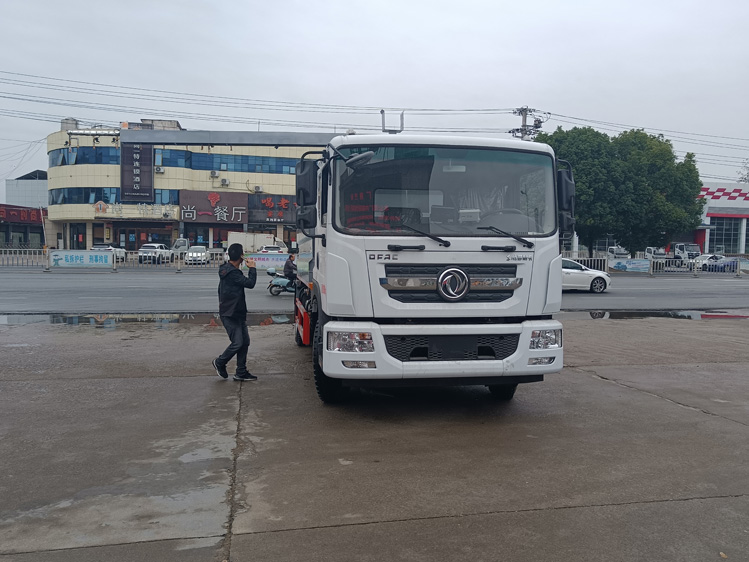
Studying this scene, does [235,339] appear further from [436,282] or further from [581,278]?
[581,278]

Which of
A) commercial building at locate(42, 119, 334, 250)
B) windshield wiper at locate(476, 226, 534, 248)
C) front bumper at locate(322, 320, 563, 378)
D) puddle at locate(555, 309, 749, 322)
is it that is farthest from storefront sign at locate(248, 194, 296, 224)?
front bumper at locate(322, 320, 563, 378)

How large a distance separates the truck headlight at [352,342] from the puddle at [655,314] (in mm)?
10616

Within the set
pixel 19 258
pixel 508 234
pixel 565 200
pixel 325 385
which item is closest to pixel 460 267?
pixel 508 234

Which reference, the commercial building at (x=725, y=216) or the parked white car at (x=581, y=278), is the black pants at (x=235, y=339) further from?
the commercial building at (x=725, y=216)

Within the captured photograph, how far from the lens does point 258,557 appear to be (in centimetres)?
358

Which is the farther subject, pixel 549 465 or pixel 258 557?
pixel 549 465

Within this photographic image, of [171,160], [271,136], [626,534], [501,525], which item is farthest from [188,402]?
[171,160]

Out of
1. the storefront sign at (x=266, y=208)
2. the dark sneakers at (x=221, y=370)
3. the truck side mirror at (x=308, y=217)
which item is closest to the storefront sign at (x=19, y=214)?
the storefront sign at (x=266, y=208)

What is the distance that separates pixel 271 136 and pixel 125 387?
3324 cm

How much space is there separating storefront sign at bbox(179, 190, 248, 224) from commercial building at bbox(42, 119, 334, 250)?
8 centimetres

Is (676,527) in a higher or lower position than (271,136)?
lower

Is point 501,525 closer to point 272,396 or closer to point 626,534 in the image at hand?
point 626,534

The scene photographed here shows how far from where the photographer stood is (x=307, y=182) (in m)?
6.44

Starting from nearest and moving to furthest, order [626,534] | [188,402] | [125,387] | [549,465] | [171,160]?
1. [626,534]
2. [549,465]
3. [188,402]
4. [125,387]
5. [171,160]
